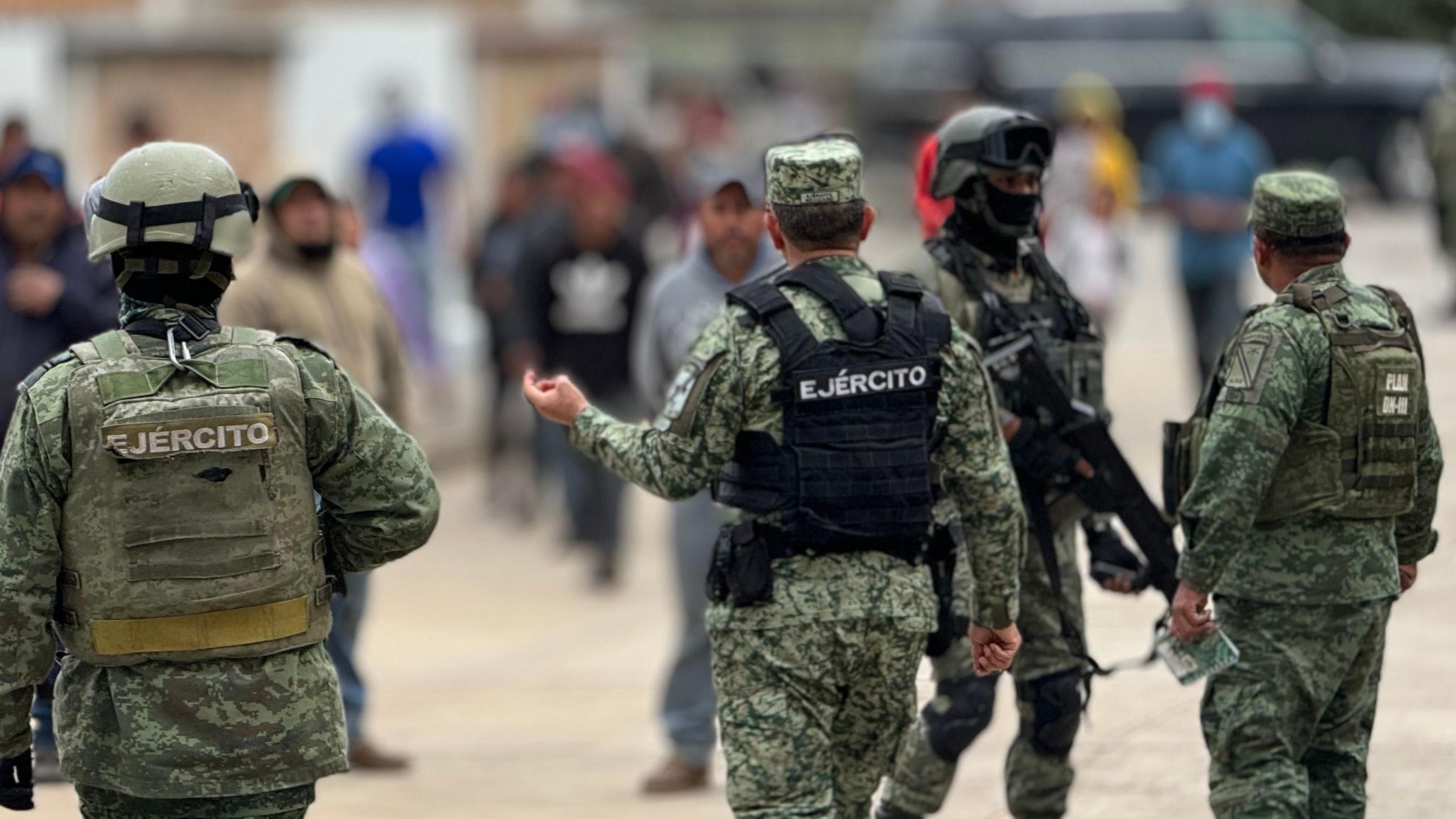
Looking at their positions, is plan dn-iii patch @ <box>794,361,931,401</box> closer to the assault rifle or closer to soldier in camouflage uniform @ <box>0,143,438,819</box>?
the assault rifle

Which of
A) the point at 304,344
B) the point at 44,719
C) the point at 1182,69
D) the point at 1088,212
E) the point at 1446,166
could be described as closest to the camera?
the point at 304,344

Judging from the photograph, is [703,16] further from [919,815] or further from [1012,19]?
[919,815]

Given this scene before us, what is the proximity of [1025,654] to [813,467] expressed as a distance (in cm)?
124

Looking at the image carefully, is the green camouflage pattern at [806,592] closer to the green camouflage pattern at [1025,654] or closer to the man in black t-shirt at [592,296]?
the green camouflage pattern at [1025,654]

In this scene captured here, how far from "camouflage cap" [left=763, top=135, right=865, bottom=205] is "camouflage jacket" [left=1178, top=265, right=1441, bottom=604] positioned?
977 mm

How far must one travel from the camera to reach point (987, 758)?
24.7ft

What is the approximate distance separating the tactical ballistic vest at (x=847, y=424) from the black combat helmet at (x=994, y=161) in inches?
36.0

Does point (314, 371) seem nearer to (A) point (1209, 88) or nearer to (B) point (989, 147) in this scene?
(B) point (989, 147)

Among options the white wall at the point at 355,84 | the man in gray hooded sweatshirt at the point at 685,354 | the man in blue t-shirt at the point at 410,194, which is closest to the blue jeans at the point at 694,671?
the man in gray hooded sweatshirt at the point at 685,354

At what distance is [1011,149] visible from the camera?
5773 mm

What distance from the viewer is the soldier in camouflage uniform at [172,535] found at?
164 inches

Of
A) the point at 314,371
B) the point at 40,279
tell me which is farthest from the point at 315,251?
the point at 314,371

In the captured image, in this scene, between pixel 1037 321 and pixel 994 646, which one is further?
pixel 1037 321

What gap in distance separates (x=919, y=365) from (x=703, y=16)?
39.2 m
